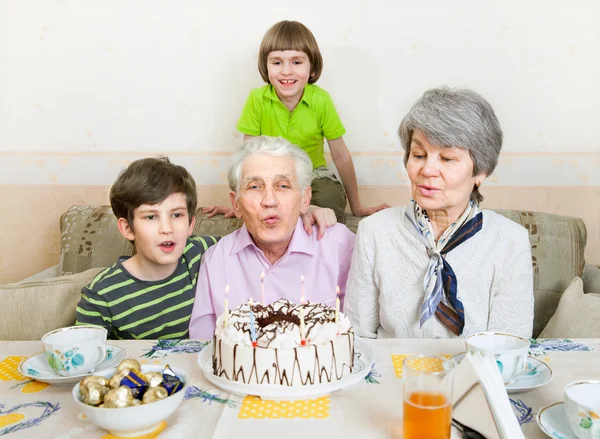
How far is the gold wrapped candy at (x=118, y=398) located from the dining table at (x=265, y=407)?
0.22 feet

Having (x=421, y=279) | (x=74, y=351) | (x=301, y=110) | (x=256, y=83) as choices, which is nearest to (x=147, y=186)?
(x=74, y=351)

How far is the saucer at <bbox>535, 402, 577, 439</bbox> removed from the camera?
104 cm

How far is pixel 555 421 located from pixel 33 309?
162 centimetres

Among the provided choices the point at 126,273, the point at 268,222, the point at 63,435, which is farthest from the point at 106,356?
the point at 268,222

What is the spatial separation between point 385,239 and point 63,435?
111 centimetres

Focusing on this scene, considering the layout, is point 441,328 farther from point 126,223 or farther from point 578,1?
point 578,1

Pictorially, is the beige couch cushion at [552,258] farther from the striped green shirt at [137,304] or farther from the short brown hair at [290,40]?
the striped green shirt at [137,304]

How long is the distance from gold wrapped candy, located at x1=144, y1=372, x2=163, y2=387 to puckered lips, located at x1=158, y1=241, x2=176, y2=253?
2.73ft

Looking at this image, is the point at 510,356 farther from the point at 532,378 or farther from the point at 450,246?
the point at 450,246

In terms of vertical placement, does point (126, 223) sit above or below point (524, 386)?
above

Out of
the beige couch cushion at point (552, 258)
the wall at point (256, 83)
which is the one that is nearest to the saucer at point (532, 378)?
the beige couch cushion at point (552, 258)

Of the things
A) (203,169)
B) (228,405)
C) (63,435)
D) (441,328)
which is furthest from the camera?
(203,169)

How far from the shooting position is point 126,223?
2.00 metres

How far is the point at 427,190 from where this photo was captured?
180cm
